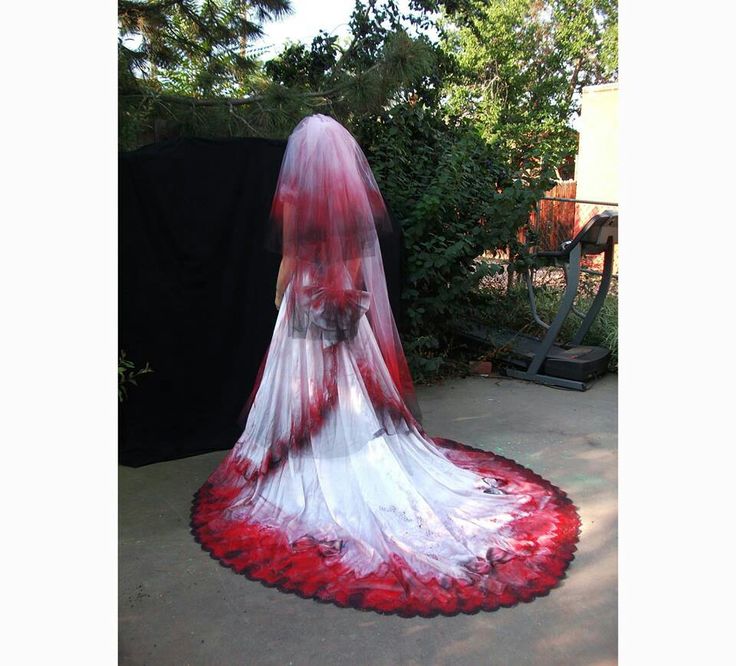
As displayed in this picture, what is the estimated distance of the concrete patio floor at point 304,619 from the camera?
2.23 m

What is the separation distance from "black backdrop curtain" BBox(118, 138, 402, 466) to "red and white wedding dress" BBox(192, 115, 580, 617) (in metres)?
0.80

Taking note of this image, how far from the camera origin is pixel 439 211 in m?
5.38

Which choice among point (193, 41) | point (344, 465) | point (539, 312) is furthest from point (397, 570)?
point (539, 312)

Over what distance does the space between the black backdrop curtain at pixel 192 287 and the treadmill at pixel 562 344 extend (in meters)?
2.23

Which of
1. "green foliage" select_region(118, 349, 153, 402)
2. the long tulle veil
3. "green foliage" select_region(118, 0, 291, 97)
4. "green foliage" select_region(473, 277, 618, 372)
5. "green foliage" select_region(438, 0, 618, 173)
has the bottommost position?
"green foliage" select_region(118, 349, 153, 402)

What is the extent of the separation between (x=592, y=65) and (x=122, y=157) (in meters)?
16.8

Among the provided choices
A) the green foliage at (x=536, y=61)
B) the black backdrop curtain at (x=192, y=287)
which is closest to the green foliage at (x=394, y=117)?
the black backdrop curtain at (x=192, y=287)

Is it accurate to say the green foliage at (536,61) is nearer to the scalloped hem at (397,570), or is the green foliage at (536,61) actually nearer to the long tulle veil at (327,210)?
the long tulle veil at (327,210)

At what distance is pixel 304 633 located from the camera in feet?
7.69

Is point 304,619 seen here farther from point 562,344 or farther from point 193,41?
point 562,344

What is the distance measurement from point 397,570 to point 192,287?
2.21 m

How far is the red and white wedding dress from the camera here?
272 centimetres

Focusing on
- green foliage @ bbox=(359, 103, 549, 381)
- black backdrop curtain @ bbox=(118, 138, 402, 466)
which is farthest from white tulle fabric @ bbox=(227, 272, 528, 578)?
green foliage @ bbox=(359, 103, 549, 381)

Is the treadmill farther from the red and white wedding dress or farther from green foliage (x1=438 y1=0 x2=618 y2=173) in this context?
green foliage (x1=438 y1=0 x2=618 y2=173)
